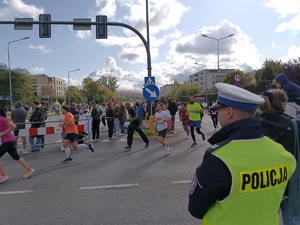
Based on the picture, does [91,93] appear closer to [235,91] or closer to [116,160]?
[116,160]

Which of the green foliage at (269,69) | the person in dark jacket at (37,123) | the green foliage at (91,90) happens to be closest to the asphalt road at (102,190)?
the person in dark jacket at (37,123)

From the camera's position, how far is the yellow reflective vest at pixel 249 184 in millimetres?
1481

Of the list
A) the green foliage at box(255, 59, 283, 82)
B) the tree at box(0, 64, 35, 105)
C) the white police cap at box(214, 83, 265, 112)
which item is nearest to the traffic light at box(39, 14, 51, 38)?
the white police cap at box(214, 83, 265, 112)

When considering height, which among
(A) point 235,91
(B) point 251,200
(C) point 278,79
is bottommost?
(B) point 251,200

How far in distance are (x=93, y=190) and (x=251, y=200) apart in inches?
189

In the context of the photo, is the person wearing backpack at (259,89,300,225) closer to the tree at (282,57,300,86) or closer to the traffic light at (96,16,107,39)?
Answer: the traffic light at (96,16,107,39)

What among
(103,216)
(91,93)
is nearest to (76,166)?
(103,216)

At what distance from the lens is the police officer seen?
1483 mm

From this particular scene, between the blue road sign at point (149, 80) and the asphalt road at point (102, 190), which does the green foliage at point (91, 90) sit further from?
the asphalt road at point (102, 190)

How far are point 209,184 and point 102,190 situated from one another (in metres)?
4.67

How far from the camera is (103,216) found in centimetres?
450

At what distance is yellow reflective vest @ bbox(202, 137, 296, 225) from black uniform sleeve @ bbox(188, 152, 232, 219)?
2cm

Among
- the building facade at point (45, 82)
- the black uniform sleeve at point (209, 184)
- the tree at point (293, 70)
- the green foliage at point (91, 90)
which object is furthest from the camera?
the building facade at point (45, 82)

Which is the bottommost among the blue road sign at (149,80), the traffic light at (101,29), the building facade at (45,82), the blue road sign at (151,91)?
the blue road sign at (151,91)
